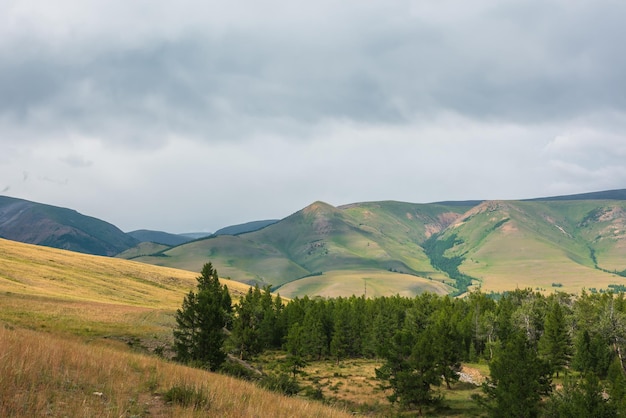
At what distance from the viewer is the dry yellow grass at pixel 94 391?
7.76 metres

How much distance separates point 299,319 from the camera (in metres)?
100

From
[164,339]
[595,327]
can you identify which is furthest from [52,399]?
[595,327]

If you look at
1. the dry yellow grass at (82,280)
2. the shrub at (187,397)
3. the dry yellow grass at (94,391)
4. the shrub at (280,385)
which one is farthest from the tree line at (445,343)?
the dry yellow grass at (82,280)

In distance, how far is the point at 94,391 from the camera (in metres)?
9.50

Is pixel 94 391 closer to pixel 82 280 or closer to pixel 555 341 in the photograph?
pixel 555 341

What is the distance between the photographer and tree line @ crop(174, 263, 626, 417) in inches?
1628

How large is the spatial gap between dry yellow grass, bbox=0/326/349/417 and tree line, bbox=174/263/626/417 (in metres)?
17.2

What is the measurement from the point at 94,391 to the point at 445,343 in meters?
65.5

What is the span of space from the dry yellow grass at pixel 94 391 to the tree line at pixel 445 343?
1716 centimetres

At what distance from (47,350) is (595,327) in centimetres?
9393

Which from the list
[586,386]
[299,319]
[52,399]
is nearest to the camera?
[52,399]

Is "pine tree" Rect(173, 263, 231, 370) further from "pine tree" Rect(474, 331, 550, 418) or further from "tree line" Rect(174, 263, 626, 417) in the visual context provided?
"pine tree" Rect(474, 331, 550, 418)

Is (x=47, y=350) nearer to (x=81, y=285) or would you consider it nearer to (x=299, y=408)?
(x=299, y=408)

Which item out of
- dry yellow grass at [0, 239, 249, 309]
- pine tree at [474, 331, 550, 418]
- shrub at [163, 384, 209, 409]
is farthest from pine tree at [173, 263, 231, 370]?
dry yellow grass at [0, 239, 249, 309]
